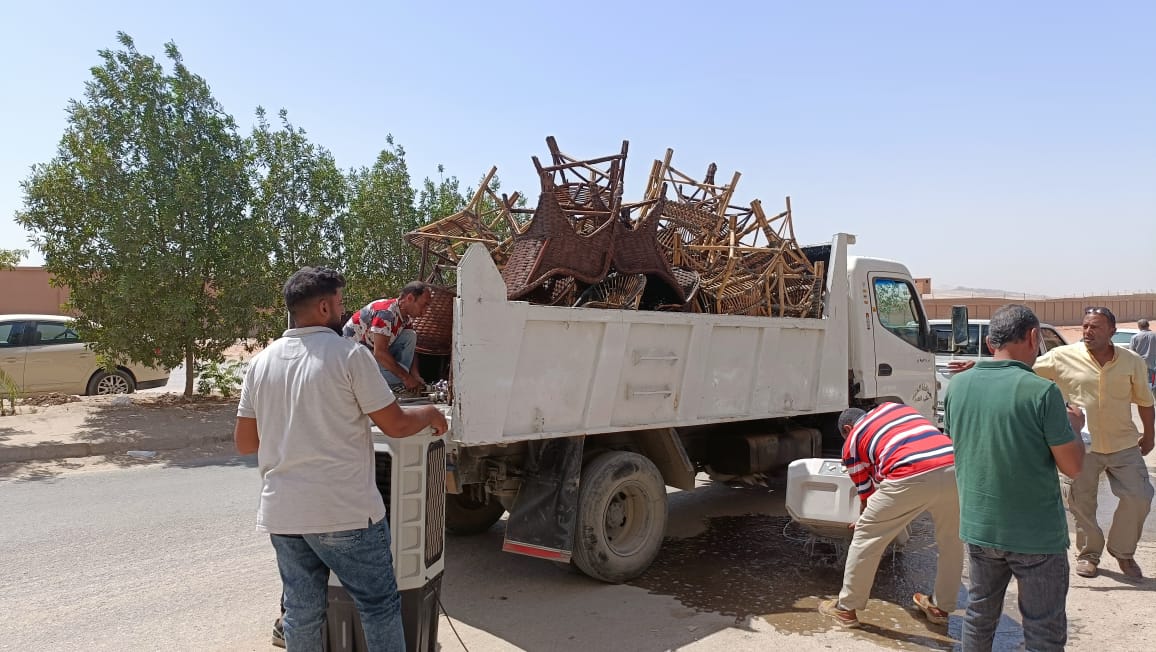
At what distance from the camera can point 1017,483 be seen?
3055 mm

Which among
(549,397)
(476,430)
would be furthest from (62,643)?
(549,397)

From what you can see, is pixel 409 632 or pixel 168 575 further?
pixel 168 575

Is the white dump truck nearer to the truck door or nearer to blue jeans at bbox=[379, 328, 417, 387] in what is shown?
the truck door

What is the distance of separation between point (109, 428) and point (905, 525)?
33.5ft

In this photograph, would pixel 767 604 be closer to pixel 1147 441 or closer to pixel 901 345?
pixel 1147 441

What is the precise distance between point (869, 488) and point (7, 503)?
7.52 metres

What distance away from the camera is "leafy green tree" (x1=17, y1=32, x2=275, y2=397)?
10.9 metres

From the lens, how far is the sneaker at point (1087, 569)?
5309mm

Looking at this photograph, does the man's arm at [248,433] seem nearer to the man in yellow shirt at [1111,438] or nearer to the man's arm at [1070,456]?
the man's arm at [1070,456]

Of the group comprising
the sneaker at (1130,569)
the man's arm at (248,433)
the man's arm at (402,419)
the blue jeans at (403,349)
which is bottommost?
the sneaker at (1130,569)

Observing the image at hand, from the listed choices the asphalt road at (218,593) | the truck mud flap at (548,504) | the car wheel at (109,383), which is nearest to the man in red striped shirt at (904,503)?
the asphalt road at (218,593)

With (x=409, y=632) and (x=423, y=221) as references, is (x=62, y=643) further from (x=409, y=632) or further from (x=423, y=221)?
(x=423, y=221)

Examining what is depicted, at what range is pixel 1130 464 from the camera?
532cm

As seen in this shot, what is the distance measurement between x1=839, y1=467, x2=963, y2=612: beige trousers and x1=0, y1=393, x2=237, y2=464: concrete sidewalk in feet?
29.4
